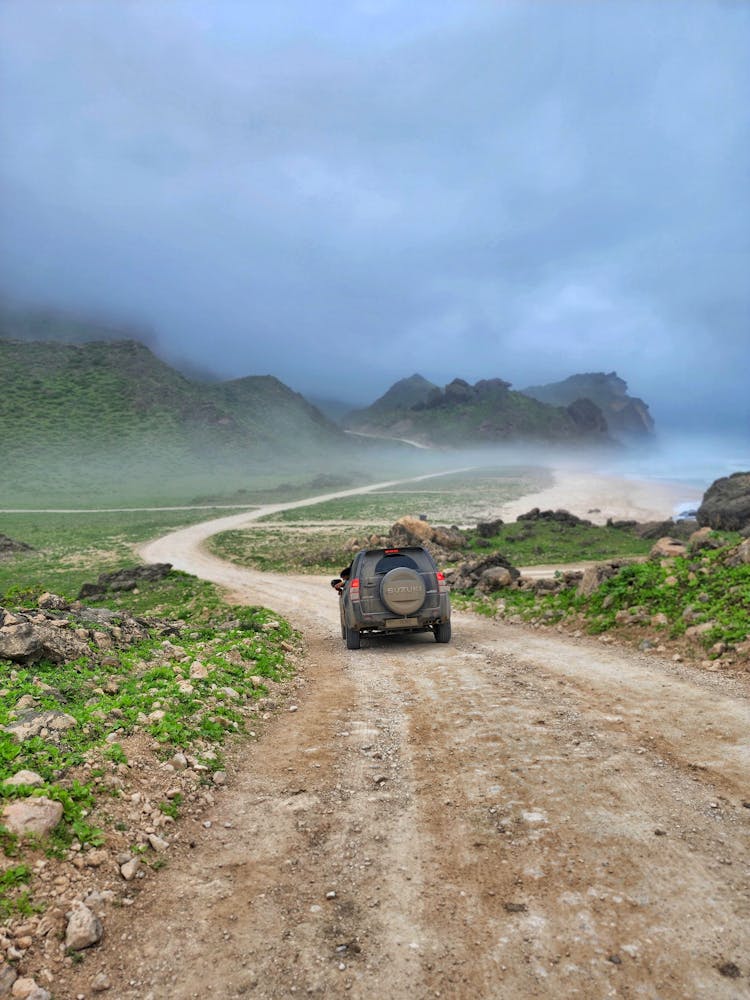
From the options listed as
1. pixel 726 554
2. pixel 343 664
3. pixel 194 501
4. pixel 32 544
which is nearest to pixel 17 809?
pixel 343 664

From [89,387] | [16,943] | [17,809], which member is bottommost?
[16,943]

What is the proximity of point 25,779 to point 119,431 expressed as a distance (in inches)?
6349

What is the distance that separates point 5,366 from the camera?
172 m

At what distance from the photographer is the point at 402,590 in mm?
13789

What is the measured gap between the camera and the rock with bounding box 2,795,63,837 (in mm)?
4719

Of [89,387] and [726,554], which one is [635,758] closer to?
[726,554]

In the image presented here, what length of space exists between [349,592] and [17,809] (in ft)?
32.3

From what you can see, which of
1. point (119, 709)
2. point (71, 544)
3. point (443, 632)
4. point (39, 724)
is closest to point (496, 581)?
point (443, 632)

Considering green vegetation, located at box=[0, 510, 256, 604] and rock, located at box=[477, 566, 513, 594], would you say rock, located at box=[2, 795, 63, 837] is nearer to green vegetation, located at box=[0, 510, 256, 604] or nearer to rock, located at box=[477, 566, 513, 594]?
rock, located at box=[477, 566, 513, 594]

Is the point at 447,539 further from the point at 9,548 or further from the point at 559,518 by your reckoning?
the point at 9,548

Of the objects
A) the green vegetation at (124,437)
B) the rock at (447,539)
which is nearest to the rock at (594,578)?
the rock at (447,539)

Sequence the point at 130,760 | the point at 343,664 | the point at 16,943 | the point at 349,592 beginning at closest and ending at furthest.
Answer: the point at 16,943 → the point at 130,760 → the point at 343,664 → the point at 349,592

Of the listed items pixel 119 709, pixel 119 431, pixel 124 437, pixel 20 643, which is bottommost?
pixel 119 709

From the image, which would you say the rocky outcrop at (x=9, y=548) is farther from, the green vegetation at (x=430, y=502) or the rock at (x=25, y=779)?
the rock at (x=25, y=779)
